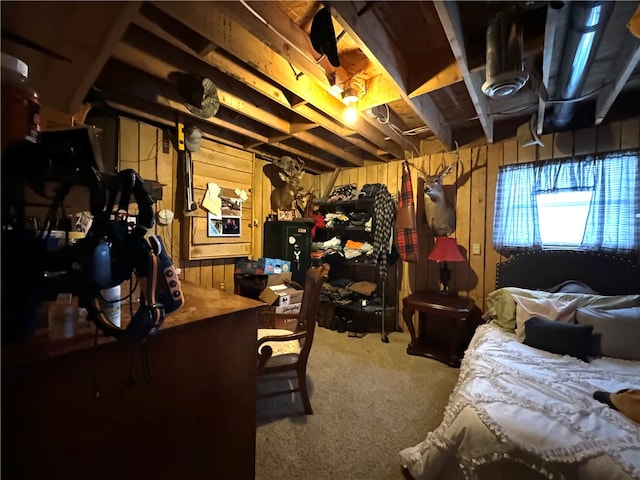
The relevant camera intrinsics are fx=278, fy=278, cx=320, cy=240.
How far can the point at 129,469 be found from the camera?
84cm

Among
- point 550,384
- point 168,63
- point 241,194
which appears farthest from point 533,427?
point 241,194

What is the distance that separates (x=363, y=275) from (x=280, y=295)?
4.48 ft

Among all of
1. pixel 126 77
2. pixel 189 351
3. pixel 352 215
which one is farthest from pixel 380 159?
pixel 189 351

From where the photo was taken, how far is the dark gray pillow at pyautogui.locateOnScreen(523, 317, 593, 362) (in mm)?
1799

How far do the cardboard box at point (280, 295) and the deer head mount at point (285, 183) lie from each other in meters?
1.25

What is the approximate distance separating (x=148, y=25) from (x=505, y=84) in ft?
6.06

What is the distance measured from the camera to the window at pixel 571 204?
7.52 ft

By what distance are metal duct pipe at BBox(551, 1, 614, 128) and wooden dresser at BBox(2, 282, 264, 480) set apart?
1.94 metres

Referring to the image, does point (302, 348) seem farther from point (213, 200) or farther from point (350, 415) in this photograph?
point (213, 200)

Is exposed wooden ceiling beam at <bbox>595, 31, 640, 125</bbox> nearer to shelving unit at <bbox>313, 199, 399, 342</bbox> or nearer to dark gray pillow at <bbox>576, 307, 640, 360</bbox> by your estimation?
dark gray pillow at <bbox>576, 307, 640, 360</bbox>

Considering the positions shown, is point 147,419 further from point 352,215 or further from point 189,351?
point 352,215

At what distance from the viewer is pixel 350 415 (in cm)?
192

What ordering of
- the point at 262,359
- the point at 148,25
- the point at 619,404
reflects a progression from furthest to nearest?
1. the point at 262,359
2. the point at 148,25
3. the point at 619,404

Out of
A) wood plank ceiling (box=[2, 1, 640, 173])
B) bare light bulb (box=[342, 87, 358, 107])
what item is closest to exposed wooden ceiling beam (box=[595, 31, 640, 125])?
wood plank ceiling (box=[2, 1, 640, 173])
